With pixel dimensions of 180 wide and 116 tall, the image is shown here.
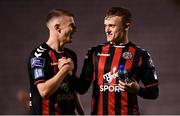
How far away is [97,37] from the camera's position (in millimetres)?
6598

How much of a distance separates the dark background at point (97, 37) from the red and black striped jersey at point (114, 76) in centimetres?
311

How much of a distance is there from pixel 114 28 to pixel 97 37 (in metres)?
3.46

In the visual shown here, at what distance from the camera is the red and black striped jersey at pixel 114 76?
10.2 ft

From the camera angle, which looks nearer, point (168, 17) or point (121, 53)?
point (121, 53)

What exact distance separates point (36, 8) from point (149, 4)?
5.45 ft

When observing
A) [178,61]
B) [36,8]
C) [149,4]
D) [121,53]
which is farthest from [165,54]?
[121,53]

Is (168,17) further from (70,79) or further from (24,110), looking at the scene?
(70,79)

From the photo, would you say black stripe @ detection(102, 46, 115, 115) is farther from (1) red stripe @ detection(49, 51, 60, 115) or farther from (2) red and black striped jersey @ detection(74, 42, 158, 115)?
(1) red stripe @ detection(49, 51, 60, 115)

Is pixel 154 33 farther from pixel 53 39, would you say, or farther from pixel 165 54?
pixel 53 39

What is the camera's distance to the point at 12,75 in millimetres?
6879

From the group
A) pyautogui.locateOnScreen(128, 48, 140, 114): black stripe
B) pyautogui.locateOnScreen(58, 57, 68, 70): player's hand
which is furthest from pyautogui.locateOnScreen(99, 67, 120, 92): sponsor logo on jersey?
pyautogui.locateOnScreen(58, 57, 68, 70): player's hand

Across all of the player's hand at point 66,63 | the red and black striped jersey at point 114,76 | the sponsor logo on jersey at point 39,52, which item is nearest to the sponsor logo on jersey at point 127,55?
the red and black striped jersey at point 114,76

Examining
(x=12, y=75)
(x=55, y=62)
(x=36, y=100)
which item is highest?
(x=55, y=62)

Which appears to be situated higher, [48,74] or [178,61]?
[48,74]
